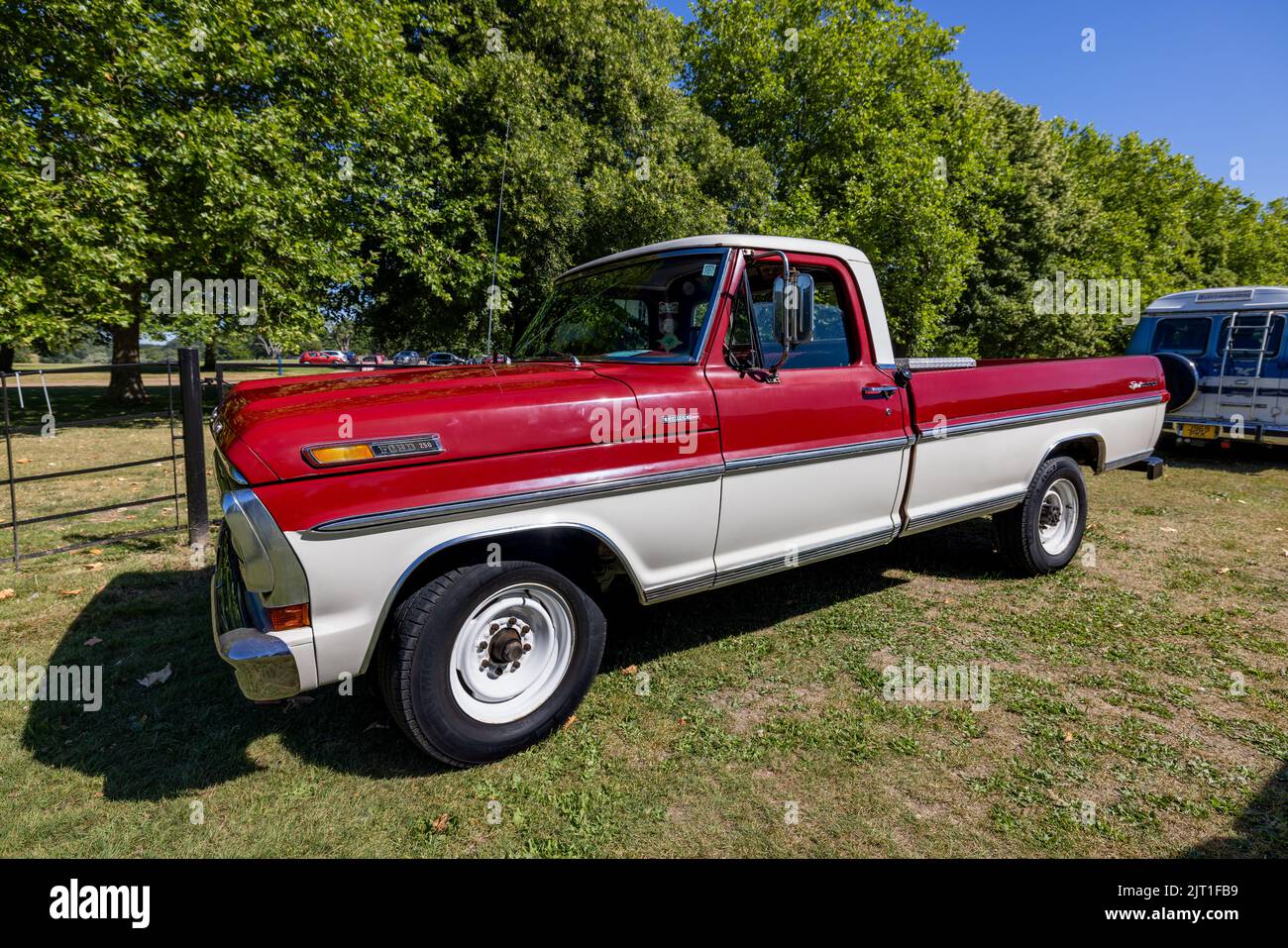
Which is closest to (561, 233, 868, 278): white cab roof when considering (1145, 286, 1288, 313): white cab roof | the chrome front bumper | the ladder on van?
the chrome front bumper

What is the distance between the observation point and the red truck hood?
8.01 ft

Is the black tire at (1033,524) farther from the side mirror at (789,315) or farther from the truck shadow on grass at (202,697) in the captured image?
the side mirror at (789,315)

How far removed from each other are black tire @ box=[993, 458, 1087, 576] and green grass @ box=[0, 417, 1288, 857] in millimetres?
344

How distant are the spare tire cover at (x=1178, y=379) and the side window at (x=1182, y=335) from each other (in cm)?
573

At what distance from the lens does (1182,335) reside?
36.5ft

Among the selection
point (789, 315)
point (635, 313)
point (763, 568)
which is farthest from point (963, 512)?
point (635, 313)

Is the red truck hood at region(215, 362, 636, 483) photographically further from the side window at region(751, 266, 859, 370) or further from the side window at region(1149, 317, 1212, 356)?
the side window at region(1149, 317, 1212, 356)

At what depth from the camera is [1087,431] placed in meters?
5.32

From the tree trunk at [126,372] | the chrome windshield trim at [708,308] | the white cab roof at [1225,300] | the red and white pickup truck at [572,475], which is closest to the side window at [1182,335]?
the white cab roof at [1225,300]

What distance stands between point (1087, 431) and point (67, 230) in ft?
47.0

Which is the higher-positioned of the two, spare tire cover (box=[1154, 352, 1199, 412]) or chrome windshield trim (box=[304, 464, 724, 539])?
spare tire cover (box=[1154, 352, 1199, 412])

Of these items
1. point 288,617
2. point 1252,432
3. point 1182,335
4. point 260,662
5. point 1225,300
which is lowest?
point 260,662

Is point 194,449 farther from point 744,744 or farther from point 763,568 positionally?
point 744,744

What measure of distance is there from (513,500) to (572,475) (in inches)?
11.4
